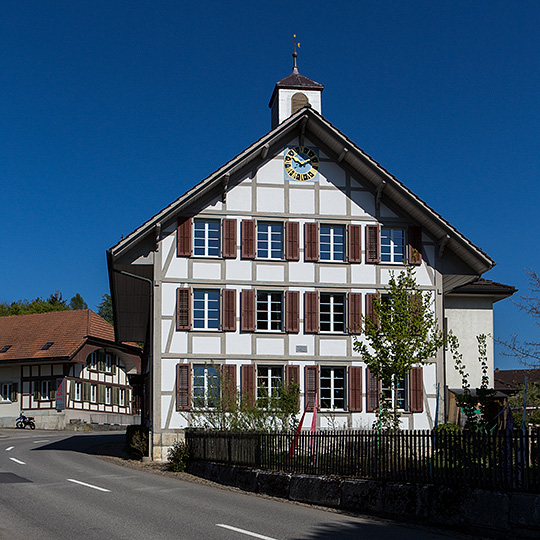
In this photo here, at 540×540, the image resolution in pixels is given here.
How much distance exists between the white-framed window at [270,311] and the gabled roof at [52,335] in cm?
2836

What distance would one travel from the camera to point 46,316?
62219 millimetres

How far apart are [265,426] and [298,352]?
281 inches

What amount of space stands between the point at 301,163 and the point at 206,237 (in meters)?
4.27

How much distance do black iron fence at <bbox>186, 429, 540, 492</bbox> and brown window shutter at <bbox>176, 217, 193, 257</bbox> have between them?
8862mm

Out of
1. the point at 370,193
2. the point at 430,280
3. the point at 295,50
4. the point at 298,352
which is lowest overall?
the point at 298,352

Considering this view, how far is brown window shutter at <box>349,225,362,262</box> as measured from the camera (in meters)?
29.0

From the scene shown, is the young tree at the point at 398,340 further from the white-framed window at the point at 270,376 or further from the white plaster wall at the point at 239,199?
the white plaster wall at the point at 239,199

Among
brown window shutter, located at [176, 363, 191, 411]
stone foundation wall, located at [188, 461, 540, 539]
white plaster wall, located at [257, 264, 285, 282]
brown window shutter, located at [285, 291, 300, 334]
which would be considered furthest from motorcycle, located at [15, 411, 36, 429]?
stone foundation wall, located at [188, 461, 540, 539]

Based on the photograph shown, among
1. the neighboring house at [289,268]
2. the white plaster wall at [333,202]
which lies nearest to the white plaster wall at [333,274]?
the neighboring house at [289,268]

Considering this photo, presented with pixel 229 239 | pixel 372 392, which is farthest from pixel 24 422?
pixel 372 392

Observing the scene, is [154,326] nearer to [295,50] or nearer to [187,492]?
[187,492]

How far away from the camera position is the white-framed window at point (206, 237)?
2828 centimetres

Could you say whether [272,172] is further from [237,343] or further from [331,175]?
[237,343]

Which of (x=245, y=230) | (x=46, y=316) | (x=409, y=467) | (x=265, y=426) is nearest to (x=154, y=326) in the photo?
(x=245, y=230)
